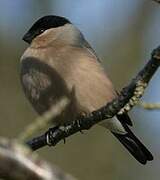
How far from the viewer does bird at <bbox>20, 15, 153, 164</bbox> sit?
3414 mm

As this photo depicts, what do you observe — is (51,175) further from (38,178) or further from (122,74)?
(122,74)

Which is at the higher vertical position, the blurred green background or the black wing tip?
the black wing tip

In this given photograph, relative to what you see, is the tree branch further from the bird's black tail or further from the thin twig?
the bird's black tail

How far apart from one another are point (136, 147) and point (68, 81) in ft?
2.55

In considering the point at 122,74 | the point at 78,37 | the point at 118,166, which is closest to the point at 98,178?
the point at 118,166

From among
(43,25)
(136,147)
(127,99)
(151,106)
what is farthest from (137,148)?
(151,106)

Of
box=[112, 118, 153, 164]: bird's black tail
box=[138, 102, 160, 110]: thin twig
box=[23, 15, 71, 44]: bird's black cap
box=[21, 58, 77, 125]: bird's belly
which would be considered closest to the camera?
box=[138, 102, 160, 110]: thin twig

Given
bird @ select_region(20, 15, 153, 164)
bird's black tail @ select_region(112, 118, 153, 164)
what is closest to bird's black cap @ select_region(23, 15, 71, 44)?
bird @ select_region(20, 15, 153, 164)

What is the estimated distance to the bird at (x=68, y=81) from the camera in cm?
341

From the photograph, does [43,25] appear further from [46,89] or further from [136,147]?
[136,147]

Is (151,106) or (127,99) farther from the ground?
(151,106)

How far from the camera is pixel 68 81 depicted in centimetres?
341

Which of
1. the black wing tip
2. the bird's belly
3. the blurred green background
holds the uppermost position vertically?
the bird's belly

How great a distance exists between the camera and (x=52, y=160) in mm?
7438
